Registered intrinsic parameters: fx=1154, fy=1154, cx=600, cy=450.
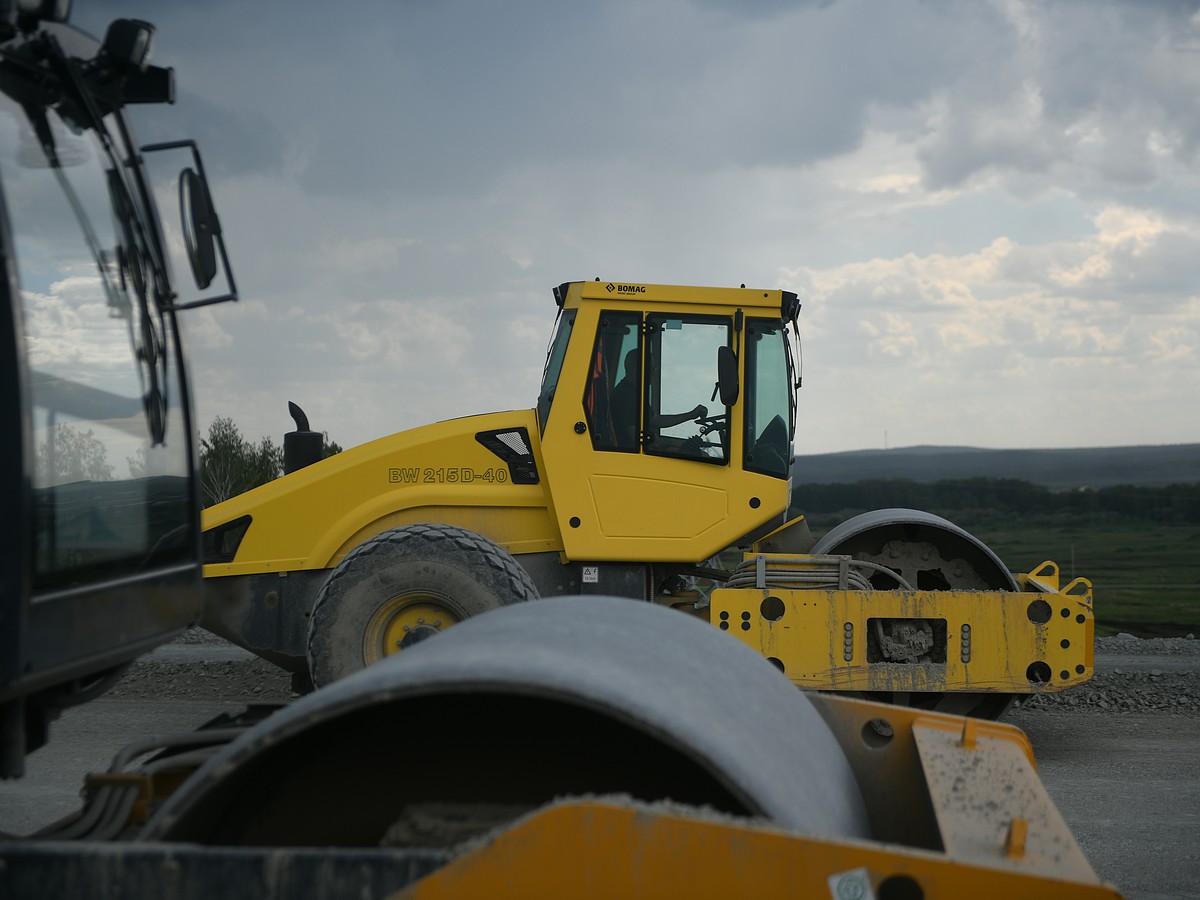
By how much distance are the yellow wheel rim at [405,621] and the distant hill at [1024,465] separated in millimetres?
115794

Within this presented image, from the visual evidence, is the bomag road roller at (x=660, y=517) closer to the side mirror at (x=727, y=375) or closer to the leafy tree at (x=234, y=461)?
the side mirror at (x=727, y=375)

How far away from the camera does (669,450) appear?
7418mm

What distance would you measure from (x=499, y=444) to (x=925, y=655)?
9.96 ft

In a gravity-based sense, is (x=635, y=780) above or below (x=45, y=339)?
below

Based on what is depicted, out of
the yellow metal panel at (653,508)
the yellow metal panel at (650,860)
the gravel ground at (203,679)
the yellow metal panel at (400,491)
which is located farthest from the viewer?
the gravel ground at (203,679)

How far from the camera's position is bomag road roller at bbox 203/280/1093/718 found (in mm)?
7137

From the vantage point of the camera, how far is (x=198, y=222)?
2941 millimetres

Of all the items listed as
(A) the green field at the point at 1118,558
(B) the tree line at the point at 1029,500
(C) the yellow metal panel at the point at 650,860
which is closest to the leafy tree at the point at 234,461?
(A) the green field at the point at 1118,558

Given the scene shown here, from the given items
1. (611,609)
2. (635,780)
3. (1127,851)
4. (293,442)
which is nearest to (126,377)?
(611,609)

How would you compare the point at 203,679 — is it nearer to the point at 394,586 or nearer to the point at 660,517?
the point at 394,586

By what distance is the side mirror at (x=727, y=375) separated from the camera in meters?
7.11

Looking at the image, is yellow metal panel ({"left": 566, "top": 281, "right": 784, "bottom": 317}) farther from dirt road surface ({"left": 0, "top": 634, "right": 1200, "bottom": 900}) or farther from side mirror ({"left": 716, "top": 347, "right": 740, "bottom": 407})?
dirt road surface ({"left": 0, "top": 634, "right": 1200, "bottom": 900})

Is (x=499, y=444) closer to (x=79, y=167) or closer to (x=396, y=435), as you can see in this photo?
(x=396, y=435)

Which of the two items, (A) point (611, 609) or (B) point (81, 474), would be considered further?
(B) point (81, 474)
